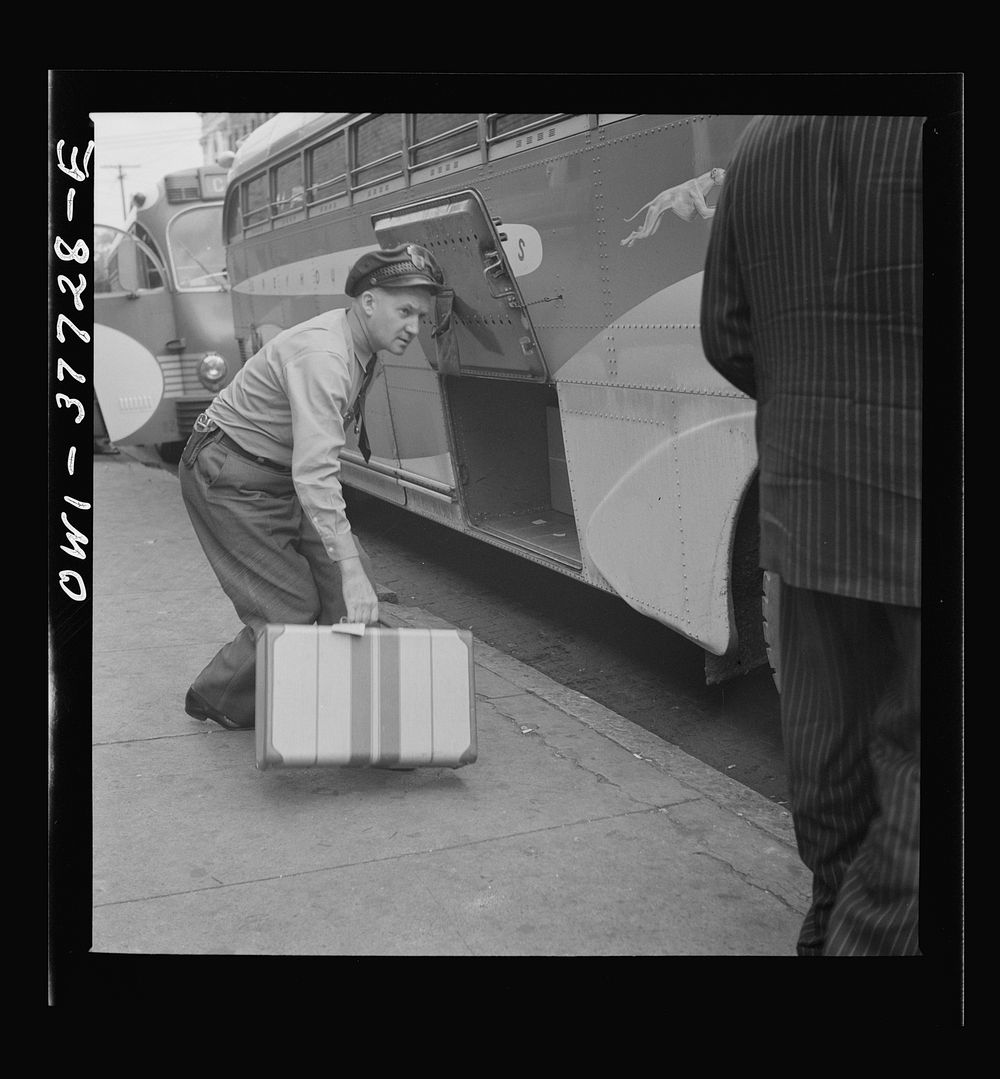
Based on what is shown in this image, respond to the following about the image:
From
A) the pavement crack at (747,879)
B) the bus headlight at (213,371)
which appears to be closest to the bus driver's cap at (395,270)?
the pavement crack at (747,879)

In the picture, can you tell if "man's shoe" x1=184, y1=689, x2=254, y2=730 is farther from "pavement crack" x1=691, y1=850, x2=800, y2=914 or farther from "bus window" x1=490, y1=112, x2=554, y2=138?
"bus window" x1=490, y1=112, x2=554, y2=138

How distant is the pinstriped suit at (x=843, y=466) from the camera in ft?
8.43

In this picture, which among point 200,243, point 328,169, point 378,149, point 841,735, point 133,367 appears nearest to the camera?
point 841,735

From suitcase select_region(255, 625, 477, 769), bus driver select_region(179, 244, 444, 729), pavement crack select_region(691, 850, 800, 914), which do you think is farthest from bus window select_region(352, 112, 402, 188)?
pavement crack select_region(691, 850, 800, 914)

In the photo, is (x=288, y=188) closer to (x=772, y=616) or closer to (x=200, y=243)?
(x=200, y=243)

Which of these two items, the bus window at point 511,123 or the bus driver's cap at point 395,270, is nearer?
the bus driver's cap at point 395,270

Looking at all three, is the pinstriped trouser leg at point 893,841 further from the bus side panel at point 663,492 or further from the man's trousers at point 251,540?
the man's trousers at point 251,540

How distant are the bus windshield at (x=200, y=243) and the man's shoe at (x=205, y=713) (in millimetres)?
5944

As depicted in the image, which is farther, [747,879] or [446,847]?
[446,847]

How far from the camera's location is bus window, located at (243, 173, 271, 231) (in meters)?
7.93

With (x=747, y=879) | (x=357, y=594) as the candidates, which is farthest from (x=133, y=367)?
(x=747, y=879)

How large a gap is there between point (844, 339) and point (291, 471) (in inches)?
82.7

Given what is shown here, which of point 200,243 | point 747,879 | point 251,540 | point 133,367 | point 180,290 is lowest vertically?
point 747,879

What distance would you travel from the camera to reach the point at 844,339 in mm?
2574
